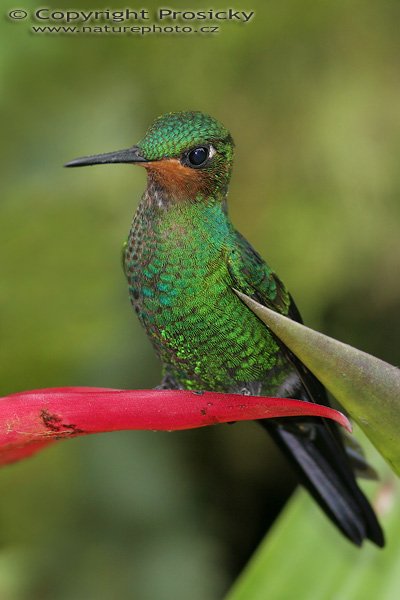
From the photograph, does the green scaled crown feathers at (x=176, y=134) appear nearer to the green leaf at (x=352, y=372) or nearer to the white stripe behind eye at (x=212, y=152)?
the white stripe behind eye at (x=212, y=152)

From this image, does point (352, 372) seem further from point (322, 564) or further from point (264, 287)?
point (322, 564)

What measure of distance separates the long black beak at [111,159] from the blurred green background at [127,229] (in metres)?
0.85

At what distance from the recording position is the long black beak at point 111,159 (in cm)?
82

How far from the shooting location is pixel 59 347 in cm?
168

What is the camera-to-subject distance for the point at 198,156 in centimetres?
95

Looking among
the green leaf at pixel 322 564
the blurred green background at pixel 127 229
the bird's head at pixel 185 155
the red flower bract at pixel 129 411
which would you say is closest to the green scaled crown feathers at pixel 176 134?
the bird's head at pixel 185 155

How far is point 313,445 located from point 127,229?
3.17 ft

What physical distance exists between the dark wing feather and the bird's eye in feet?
0.42

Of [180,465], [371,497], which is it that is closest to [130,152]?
[371,497]

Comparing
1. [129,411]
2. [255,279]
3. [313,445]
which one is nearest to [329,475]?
[313,445]

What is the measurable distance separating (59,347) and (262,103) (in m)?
0.92

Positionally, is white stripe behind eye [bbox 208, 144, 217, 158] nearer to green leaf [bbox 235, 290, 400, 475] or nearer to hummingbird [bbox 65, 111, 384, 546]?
hummingbird [bbox 65, 111, 384, 546]

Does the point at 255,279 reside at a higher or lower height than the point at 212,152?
lower

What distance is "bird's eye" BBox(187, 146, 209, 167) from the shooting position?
0.94 meters
